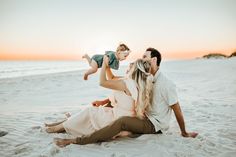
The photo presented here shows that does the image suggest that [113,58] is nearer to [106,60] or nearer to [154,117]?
[106,60]

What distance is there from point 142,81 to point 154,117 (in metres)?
0.72

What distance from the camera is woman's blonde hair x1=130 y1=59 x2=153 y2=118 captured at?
3.88 meters

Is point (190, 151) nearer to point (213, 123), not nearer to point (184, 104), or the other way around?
point (213, 123)

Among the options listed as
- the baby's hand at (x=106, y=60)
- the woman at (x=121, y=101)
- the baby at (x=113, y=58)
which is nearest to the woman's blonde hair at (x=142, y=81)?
the woman at (x=121, y=101)

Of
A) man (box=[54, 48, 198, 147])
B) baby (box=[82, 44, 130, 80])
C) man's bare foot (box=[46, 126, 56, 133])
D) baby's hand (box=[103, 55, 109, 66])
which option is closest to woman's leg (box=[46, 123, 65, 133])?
man's bare foot (box=[46, 126, 56, 133])

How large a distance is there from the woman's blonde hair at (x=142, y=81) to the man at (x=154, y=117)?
0.21 meters

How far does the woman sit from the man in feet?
0.43

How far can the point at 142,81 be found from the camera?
12.8ft

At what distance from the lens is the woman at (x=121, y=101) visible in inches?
153

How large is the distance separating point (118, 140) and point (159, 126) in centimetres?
73

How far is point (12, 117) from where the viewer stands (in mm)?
6109

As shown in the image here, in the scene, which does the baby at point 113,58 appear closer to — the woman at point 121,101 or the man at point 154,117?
the woman at point 121,101

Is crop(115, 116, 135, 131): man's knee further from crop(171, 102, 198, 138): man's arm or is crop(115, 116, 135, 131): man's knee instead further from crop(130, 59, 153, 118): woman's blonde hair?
crop(171, 102, 198, 138): man's arm

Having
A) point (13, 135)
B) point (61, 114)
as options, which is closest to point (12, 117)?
point (61, 114)
